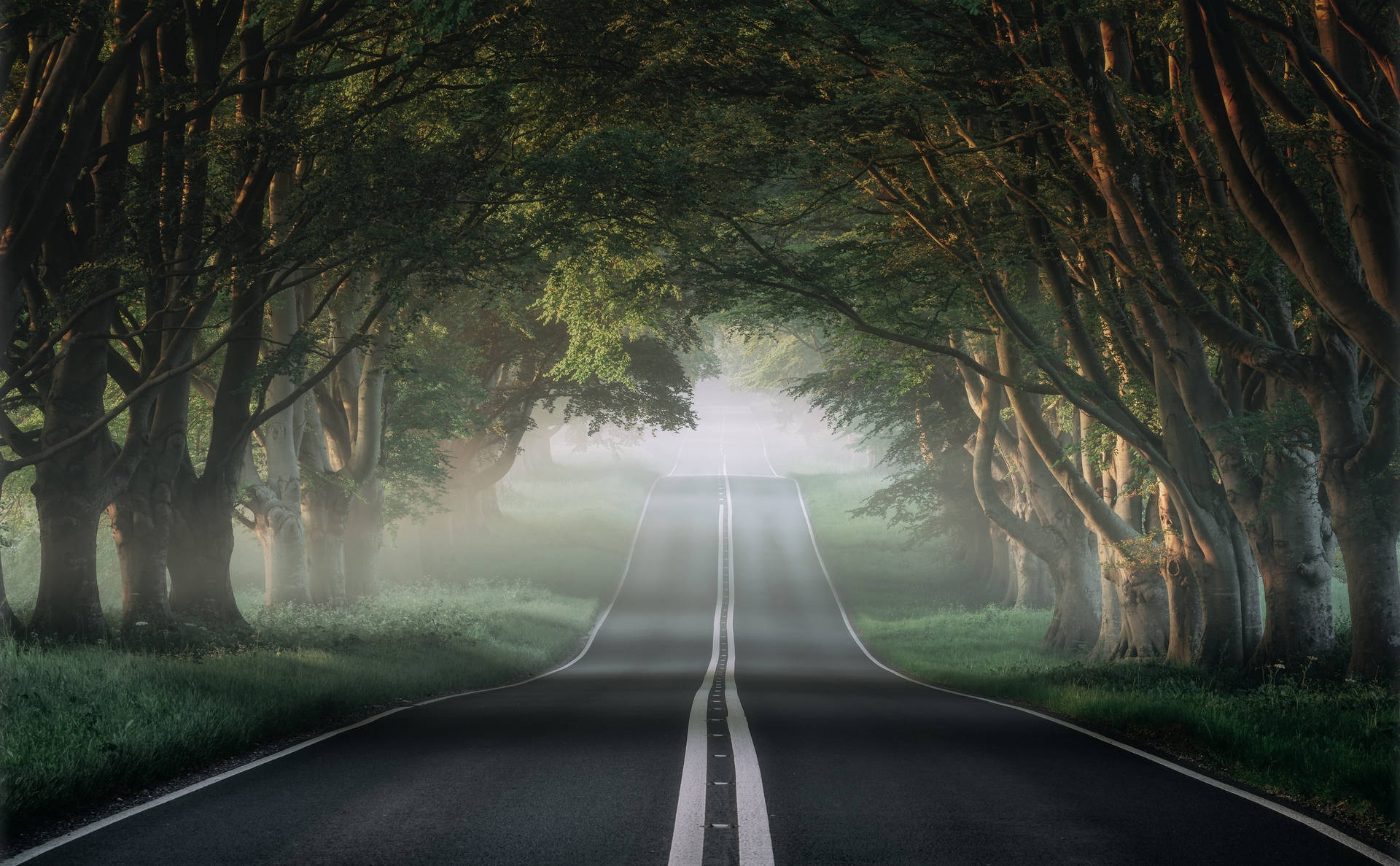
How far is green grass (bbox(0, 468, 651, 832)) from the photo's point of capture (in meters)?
7.38

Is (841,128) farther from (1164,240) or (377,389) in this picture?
(377,389)

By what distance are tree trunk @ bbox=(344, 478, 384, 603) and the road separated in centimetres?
1600

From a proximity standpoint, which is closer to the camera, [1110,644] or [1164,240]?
[1164,240]

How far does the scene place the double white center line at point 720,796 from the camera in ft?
18.9

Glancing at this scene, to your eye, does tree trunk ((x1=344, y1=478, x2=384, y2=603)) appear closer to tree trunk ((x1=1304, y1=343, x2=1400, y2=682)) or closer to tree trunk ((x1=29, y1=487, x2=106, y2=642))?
tree trunk ((x1=29, y1=487, x2=106, y2=642))

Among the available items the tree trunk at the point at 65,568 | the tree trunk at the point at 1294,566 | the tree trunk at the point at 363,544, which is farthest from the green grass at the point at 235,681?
the tree trunk at the point at 1294,566

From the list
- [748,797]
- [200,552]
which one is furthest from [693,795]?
[200,552]

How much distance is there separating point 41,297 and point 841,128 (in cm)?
1117

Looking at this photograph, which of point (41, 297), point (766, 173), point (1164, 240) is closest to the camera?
point (1164, 240)

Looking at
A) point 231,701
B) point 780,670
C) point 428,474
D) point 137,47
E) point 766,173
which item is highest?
point 137,47

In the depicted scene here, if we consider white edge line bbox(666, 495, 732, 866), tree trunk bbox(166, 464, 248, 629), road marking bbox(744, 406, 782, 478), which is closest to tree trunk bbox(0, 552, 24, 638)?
tree trunk bbox(166, 464, 248, 629)

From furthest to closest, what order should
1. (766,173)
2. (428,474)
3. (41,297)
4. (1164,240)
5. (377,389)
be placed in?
(428,474), (377,389), (766,173), (41,297), (1164,240)

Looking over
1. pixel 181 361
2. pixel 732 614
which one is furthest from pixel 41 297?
pixel 732 614

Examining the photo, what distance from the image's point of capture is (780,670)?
72.4 feet
